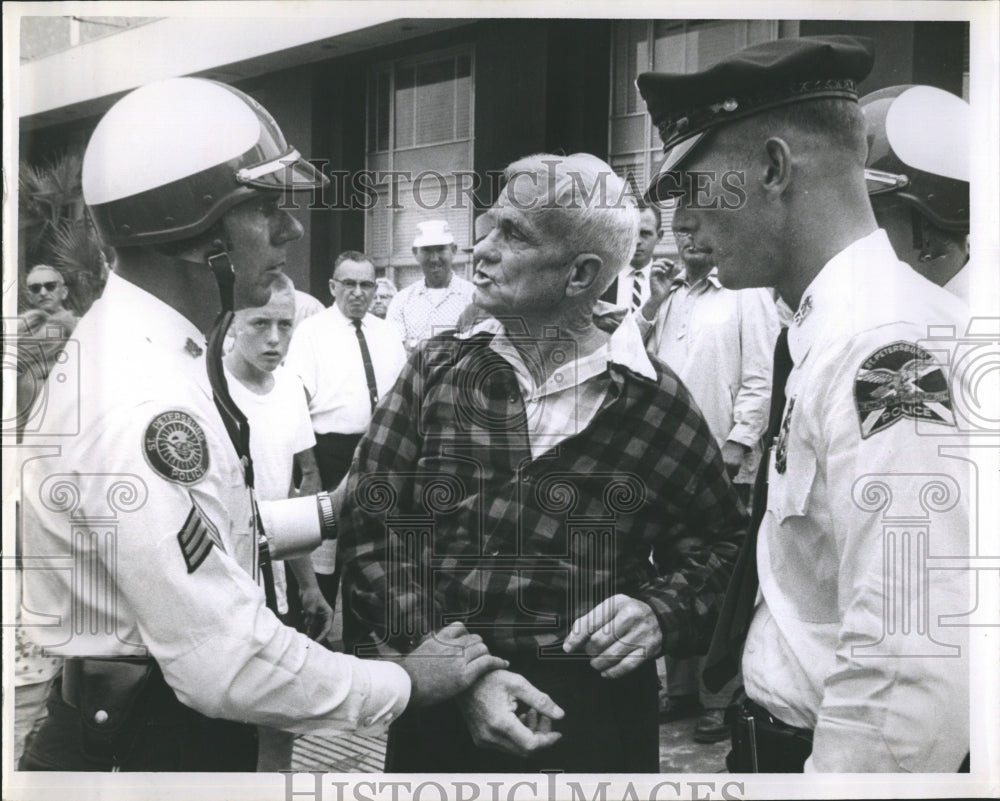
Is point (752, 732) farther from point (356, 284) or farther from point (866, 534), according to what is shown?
point (356, 284)

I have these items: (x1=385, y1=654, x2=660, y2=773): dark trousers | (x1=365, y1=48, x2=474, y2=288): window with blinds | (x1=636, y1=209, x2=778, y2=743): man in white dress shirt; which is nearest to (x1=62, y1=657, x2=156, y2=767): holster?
(x1=385, y1=654, x2=660, y2=773): dark trousers

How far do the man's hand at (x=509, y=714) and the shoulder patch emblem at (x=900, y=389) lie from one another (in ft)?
4.67

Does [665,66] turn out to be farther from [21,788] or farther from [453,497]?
[21,788]

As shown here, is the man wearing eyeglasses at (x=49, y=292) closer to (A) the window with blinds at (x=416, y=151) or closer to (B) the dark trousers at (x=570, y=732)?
(A) the window with blinds at (x=416, y=151)

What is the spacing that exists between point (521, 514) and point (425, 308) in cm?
78

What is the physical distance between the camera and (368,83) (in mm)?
4160

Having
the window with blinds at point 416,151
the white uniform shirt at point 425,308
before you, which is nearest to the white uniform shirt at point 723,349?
the white uniform shirt at point 425,308

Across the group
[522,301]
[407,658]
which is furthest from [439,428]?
[407,658]

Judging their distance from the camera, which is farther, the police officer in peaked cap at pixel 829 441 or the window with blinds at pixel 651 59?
the window with blinds at pixel 651 59

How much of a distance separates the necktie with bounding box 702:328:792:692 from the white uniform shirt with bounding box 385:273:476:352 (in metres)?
1.11

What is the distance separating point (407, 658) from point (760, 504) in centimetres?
132

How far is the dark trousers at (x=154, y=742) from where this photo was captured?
4.01m

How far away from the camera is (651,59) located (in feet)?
13.4

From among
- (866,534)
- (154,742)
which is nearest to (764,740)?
(866,534)
